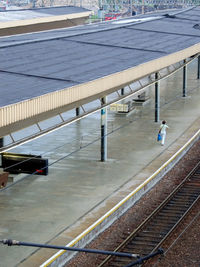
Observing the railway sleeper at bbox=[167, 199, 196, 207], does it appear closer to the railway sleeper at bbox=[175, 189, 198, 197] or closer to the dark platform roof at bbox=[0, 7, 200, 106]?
the railway sleeper at bbox=[175, 189, 198, 197]

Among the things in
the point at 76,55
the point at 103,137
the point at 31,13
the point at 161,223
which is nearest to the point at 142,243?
the point at 161,223

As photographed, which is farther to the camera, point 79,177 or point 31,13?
point 31,13

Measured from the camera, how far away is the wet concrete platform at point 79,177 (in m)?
16.0

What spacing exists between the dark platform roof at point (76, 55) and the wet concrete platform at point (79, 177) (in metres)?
3.00

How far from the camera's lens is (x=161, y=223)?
1791 centimetres

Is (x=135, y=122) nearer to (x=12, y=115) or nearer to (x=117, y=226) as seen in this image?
(x=117, y=226)

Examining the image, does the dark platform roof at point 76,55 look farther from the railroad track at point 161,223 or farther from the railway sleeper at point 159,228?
the railway sleeper at point 159,228

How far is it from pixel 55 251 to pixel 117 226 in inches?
117

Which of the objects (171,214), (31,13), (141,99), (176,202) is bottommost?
(141,99)

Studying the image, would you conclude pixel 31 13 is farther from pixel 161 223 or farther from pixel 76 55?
pixel 161 223

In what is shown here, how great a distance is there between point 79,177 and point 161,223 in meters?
4.14

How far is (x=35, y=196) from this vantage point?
19062 mm

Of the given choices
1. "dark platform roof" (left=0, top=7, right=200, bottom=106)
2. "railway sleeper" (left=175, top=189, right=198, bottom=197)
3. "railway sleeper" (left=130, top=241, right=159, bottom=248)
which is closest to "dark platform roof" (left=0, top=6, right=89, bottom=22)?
"dark platform roof" (left=0, top=7, right=200, bottom=106)

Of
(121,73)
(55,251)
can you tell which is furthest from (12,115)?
(121,73)
